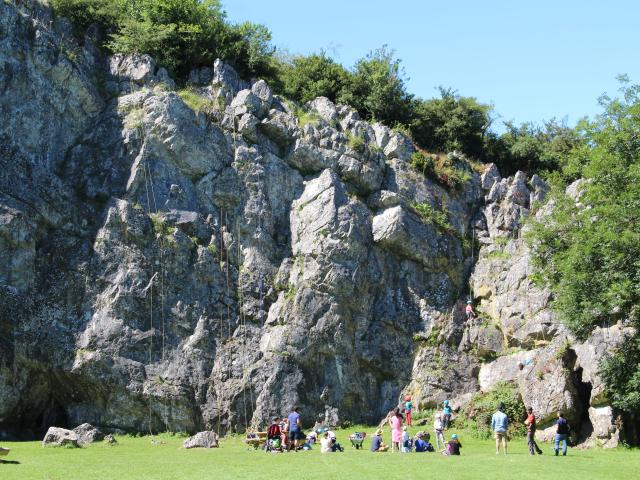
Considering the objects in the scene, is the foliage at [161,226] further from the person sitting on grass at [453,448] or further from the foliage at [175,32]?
the person sitting on grass at [453,448]

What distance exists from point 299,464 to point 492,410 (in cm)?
1619

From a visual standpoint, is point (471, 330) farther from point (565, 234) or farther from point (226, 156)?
point (226, 156)

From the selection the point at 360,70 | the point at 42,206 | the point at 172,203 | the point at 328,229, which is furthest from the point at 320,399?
the point at 360,70

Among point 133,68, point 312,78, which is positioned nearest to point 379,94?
point 312,78

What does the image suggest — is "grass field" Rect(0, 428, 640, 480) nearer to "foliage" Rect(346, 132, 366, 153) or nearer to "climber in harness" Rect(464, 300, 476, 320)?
"climber in harness" Rect(464, 300, 476, 320)

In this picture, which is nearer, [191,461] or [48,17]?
[191,461]

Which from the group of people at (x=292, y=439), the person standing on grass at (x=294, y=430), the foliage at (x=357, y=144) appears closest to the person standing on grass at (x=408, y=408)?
the group of people at (x=292, y=439)

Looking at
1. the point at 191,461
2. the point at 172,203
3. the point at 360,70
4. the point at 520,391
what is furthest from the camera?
the point at 360,70

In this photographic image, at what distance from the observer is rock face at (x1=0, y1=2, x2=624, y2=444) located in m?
38.5

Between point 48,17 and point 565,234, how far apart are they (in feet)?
110

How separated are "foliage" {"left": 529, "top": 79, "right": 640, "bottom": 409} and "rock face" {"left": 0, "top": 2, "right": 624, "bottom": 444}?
175cm

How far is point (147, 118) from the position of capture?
44.3 metres

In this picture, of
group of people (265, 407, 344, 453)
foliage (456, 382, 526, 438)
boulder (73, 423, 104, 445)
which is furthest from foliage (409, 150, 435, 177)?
boulder (73, 423, 104, 445)

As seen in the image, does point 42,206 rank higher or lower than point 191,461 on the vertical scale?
higher
